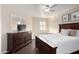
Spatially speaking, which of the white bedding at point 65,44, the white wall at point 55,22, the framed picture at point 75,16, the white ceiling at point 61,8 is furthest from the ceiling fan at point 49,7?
the white bedding at point 65,44

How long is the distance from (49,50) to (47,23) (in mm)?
563

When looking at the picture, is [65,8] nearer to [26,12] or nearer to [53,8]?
[53,8]

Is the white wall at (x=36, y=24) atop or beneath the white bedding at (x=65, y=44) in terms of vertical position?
atop

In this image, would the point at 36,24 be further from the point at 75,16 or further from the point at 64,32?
the point at 75,16

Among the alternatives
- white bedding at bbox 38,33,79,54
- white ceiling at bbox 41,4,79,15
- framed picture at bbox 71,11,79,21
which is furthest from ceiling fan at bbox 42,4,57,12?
white bedding at bbox 38,33,79,54

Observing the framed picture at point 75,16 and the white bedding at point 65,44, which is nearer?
the white bedding at point 65,44

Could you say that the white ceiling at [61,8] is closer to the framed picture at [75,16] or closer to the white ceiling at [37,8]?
the white ceiling at [37,8]

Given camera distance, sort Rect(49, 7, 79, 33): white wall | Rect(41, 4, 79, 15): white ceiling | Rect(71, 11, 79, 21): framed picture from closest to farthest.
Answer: Rect(41, 4, 79, 15): white ceiling
Rect(71, 11, 79, 21): framed picture
Rect(49, 7, 79, 33): white wall

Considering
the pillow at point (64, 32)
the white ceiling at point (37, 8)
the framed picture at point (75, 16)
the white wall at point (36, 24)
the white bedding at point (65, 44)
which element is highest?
the white ceiling at point (37, 8)

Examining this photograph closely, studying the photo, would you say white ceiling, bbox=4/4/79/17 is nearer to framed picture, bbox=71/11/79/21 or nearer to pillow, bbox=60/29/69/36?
framed picture, bbox=71/11/79/21

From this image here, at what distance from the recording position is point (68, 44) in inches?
76.7

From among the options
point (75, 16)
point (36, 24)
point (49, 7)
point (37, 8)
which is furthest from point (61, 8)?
point (36, 24)

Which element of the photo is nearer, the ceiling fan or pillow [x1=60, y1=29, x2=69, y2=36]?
the ceiling fan
